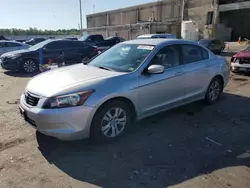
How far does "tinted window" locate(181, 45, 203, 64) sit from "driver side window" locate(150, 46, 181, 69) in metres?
0.22

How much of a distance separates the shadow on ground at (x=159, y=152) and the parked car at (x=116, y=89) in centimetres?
32

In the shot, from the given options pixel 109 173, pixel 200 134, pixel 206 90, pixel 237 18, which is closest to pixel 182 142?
pixel 200 134

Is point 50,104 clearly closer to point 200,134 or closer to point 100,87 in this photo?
point 100,87

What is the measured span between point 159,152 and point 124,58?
1837mm

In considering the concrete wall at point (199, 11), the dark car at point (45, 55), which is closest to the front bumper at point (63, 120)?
the dark car at point (45, 55)

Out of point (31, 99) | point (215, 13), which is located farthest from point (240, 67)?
point (215, 13)

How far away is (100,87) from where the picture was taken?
3.40 metres

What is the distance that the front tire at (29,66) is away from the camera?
10.6 meters

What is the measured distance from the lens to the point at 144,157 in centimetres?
332

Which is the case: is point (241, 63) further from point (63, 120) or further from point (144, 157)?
point (63, 120)

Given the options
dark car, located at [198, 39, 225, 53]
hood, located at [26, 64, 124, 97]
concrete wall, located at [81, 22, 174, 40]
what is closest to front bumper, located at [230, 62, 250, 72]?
hood, located at [26, 64, 124, 97]

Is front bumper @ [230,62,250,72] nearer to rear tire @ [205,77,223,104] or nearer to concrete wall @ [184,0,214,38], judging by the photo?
rear tire @ [205,77,223,104]

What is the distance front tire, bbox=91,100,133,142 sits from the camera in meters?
3.45

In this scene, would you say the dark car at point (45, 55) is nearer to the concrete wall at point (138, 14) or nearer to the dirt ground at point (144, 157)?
the dirt ground at point (144, 157)
